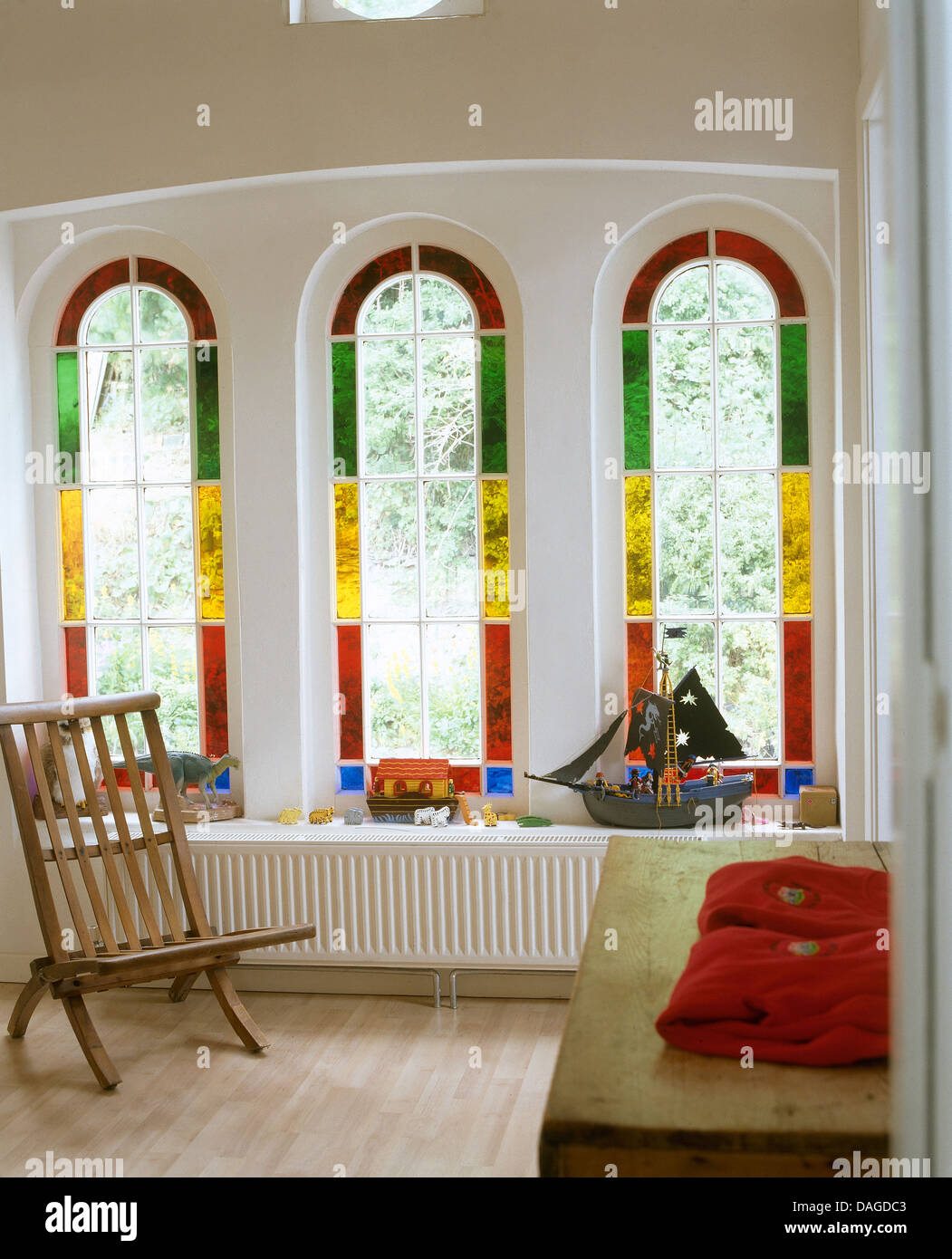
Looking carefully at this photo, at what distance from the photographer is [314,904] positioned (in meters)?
3.98

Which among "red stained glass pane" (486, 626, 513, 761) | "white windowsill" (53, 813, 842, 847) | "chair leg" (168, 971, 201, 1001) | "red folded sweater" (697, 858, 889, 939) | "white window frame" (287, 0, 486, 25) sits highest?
"white window frame" (287, 0, 486, 25)

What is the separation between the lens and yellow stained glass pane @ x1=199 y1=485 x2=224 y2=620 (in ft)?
14.2

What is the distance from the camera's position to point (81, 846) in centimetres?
355

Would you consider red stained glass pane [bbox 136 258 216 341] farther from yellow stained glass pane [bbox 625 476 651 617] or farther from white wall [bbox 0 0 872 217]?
yellow stained glass pane [bbox 625 476 651 617]

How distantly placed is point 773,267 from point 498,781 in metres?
2.01

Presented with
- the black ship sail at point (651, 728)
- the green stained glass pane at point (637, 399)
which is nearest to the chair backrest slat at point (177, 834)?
the black ship sail at point (651, 728)

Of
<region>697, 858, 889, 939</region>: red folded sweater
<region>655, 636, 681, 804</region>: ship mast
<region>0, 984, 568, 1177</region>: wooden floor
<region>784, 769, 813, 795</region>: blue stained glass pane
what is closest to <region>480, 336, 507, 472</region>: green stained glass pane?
<region>655, 636, 681, 804</region>: ship mast

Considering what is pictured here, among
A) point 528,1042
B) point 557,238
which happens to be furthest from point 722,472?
point 528,1042

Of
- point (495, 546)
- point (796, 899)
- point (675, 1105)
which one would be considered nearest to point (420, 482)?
point (495, 546)

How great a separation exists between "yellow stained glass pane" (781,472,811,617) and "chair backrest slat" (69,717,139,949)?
7.72 feet

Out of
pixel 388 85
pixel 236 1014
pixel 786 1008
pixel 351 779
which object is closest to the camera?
pixel 786 1008

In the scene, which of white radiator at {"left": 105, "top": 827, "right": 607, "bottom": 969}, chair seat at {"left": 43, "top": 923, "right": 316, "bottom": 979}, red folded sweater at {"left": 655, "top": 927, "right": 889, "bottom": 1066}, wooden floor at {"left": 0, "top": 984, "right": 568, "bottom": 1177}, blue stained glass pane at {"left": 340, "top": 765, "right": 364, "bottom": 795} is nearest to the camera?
red folded sweater at {"left": 655, "top": 927, "right": 889, "bottom": 1066}

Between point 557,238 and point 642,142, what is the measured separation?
1.36 ft

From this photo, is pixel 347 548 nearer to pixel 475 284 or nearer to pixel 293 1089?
pixel 475 284
